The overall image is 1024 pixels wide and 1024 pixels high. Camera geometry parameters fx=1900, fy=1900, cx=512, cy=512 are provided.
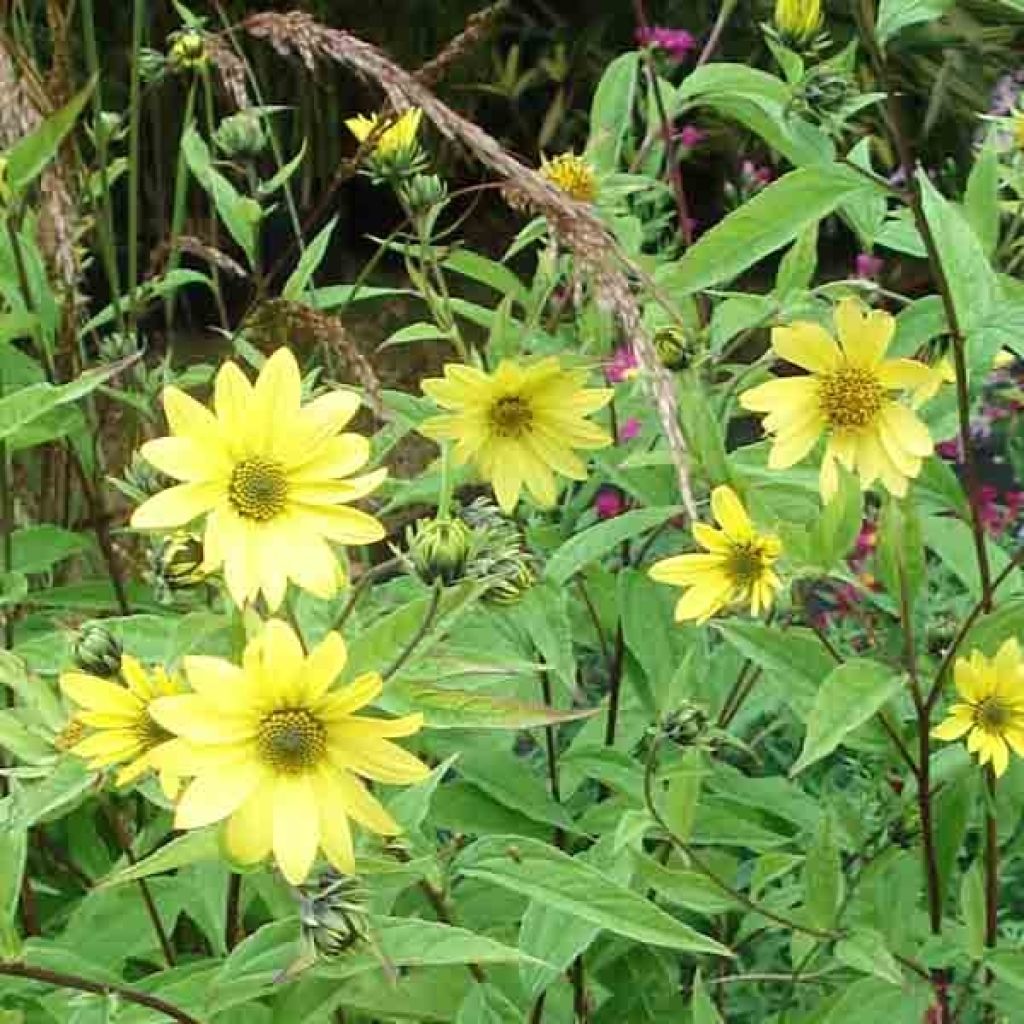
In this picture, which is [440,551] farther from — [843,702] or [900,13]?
[900,13]

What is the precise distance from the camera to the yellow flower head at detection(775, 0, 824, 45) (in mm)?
961

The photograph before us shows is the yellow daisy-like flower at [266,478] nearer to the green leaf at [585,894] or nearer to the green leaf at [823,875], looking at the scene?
the green leaf at [585,894]

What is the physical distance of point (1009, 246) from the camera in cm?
97

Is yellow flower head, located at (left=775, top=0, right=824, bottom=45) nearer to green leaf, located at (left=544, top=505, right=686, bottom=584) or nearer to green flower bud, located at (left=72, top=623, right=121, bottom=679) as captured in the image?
green leaf, located at (left=544, top=505, right=686, bottom=584)

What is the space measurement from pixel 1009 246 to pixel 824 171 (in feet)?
0.80

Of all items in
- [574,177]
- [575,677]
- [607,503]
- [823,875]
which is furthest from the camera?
[607,503]

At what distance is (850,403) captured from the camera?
2.68 ft

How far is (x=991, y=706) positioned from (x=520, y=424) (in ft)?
0.76

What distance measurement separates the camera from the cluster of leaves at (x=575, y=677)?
0.68 meters

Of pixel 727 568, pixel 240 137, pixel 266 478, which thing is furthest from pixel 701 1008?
pixel 240 137

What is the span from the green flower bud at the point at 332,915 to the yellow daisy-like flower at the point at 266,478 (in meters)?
0.10

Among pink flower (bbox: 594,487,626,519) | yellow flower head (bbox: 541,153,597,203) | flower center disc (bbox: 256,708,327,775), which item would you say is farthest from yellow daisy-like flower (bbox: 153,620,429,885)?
pink flower (bbox: 594,487,626,519)

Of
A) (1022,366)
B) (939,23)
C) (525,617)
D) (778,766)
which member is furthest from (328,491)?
(939,23)

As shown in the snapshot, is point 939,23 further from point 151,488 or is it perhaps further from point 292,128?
point 151,488
